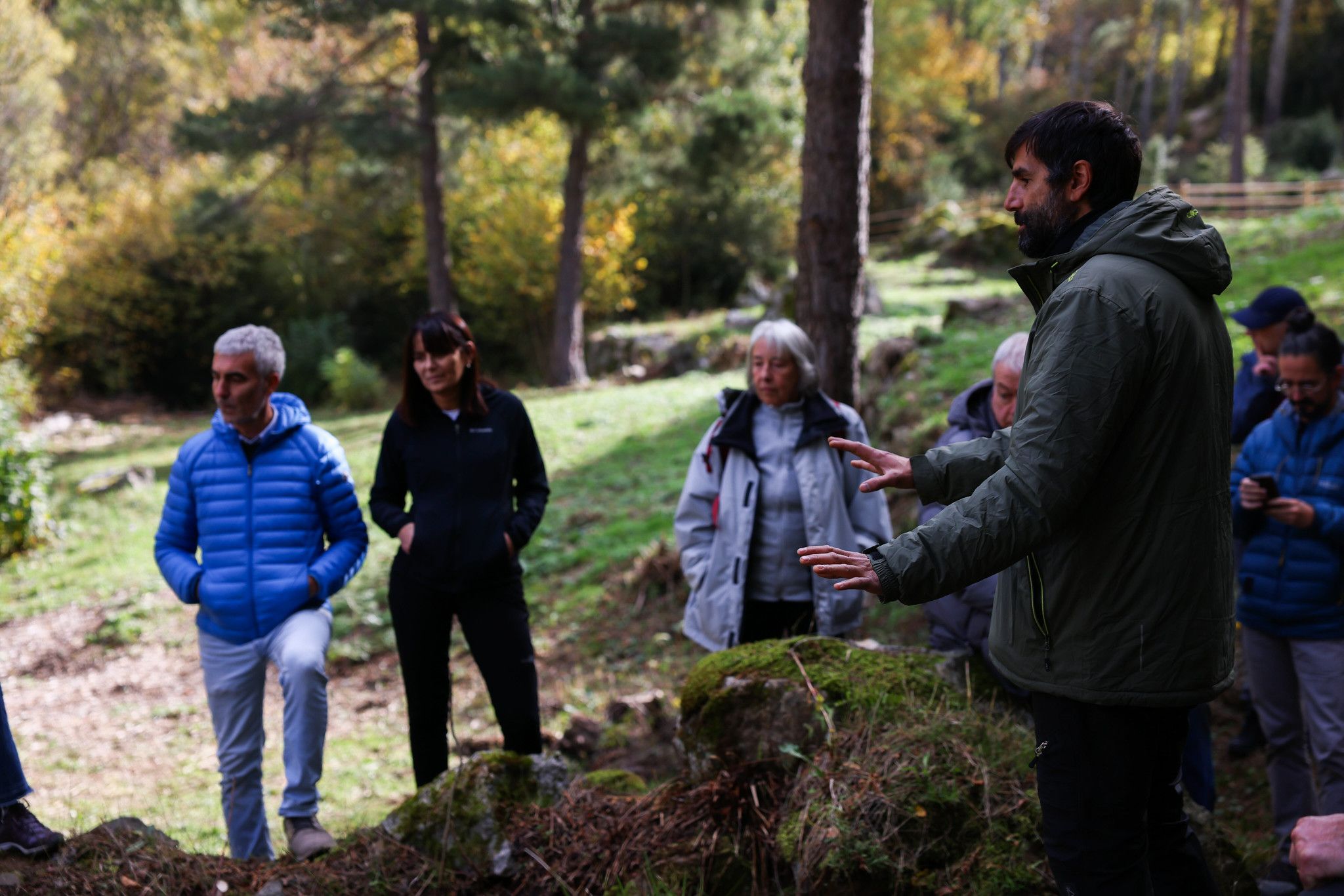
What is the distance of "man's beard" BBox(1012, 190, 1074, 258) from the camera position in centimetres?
211

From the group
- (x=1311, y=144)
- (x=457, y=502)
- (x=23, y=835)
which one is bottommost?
(x=23, y=835)

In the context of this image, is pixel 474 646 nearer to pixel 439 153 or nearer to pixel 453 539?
pixel 453 539

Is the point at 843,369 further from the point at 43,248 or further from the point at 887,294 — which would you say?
the point at 43,248

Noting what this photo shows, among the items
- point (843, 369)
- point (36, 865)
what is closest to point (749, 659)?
point (36, 865)

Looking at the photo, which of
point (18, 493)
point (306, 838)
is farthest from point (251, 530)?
point (18, 493)

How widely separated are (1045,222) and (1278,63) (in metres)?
37.0

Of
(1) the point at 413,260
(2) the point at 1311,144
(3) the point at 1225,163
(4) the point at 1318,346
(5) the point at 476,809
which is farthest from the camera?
(2) the point at 1311,144

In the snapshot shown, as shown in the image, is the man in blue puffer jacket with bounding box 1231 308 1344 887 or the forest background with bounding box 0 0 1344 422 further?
the forest background with bounding box 0 0 1344 422

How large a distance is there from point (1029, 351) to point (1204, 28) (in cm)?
4413

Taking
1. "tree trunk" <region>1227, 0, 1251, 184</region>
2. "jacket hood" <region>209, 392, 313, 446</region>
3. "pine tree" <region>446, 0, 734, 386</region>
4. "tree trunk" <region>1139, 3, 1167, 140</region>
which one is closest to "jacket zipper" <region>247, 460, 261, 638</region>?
"jacket hood" <region>209, 392, 313, 446</region>

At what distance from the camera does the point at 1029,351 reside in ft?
6.90

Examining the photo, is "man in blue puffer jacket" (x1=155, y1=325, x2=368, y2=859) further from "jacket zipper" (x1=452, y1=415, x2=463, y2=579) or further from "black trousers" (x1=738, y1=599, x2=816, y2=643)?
"black trousers" (x1=738, y1=599, x2=816, y2=643)

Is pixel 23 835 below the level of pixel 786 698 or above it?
below

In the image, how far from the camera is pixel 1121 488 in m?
1.99
